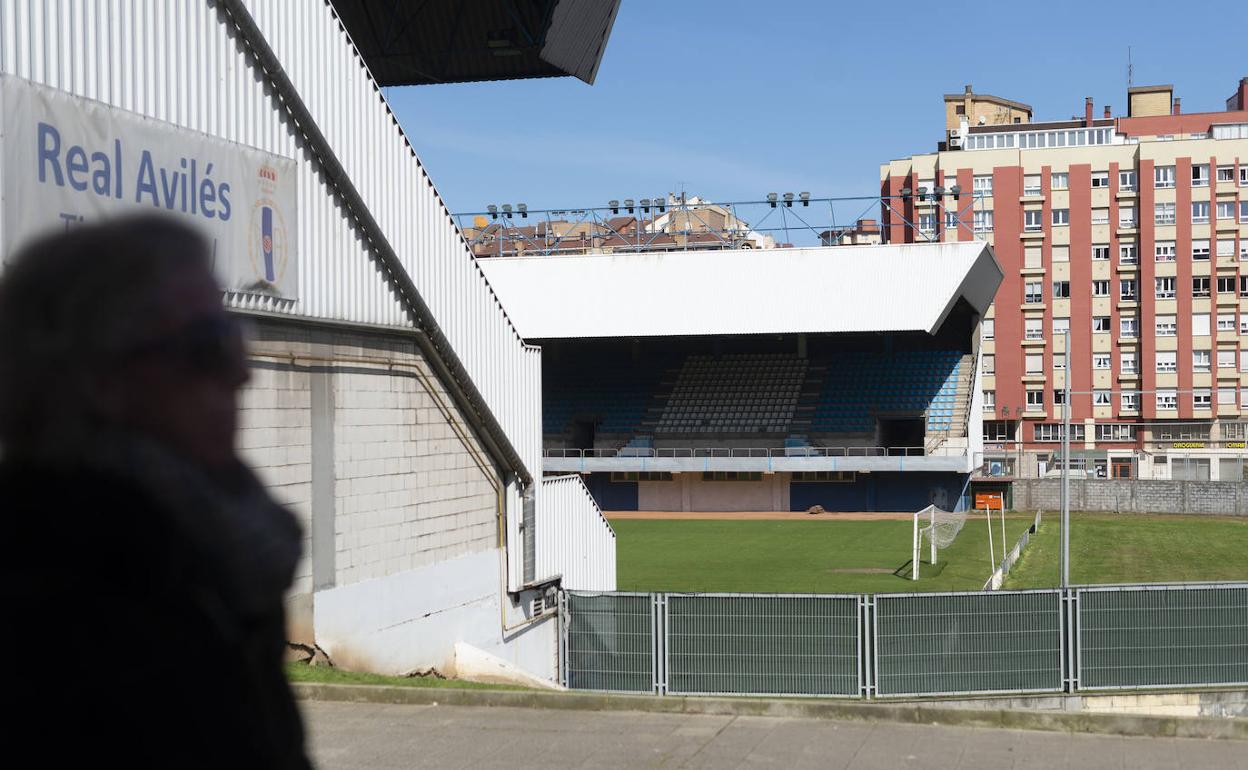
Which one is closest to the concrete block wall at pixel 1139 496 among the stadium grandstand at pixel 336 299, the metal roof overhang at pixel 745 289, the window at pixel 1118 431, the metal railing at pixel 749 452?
the metal railing at pixel 749 452

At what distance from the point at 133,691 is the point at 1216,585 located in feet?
50.3

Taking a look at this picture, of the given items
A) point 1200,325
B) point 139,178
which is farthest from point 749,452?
point 139,178

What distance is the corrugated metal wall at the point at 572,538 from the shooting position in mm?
20547

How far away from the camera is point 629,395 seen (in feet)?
188

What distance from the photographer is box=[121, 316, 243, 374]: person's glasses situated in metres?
1.18

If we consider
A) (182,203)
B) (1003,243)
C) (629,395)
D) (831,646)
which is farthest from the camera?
(1003,243)

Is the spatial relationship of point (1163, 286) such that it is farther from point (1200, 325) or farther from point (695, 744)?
point (695, 744)

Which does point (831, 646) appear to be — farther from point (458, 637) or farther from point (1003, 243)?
point (1003, 243)

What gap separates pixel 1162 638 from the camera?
47.1ft

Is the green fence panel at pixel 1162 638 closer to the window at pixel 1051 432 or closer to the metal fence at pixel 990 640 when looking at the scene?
the metal fence at pixel 990 640

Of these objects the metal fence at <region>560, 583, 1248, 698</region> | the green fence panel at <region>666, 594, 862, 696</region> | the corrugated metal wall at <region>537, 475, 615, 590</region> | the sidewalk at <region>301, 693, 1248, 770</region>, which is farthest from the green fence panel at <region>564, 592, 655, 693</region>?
the sidewalk at <region>301, 693, 1248, 770</region>

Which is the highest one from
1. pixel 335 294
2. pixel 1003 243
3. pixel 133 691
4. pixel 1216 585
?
pixel 1003 243

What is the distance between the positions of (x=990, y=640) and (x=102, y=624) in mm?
14270

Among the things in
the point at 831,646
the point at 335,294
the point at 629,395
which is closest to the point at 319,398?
the point at 335,294
